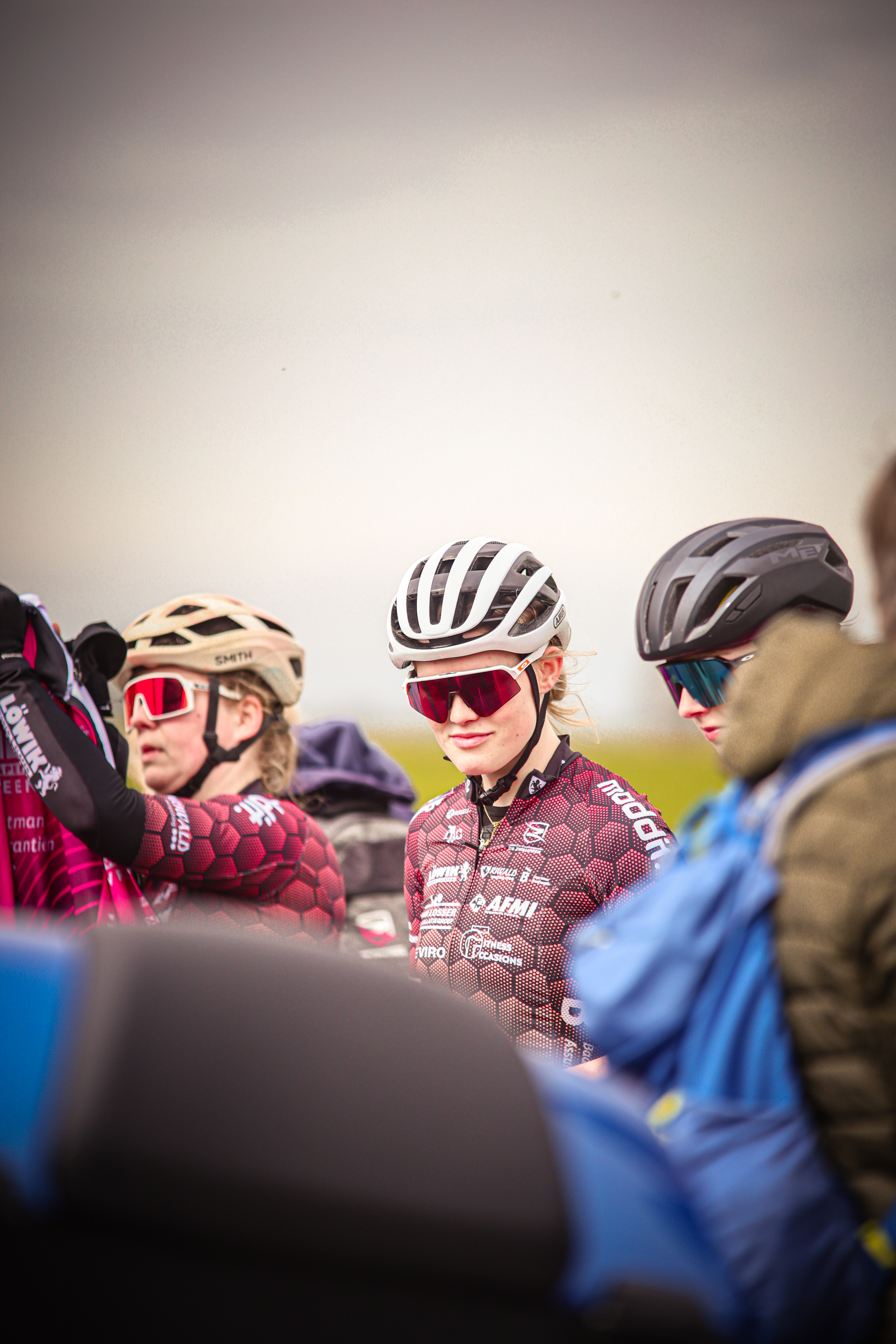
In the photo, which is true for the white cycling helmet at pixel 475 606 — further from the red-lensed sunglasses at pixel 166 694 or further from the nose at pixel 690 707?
the red-lensed sunglasses at pixel 166 694

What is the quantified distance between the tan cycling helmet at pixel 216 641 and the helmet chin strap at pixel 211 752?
76 millimetres

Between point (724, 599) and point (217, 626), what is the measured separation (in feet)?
5.47

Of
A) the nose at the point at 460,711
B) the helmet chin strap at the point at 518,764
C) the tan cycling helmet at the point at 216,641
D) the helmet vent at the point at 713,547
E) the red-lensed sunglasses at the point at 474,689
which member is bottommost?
the helmet chin strap at the point at 518,764

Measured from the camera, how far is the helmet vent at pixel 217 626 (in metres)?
3.44

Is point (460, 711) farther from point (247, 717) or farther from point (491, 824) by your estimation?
point (247, 717)

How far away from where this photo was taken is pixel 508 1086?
805 mm

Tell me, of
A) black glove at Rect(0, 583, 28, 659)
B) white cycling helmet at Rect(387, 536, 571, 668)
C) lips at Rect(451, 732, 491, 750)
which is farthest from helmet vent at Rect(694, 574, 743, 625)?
black glove at Rect(0, 583, 28, 659)

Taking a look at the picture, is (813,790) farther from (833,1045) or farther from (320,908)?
(320,908)

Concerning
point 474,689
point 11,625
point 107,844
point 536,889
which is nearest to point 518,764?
point 474,689

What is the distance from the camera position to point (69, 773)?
9.07 ft

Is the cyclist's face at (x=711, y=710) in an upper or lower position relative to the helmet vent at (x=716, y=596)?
lower

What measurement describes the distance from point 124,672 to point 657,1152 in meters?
2.93

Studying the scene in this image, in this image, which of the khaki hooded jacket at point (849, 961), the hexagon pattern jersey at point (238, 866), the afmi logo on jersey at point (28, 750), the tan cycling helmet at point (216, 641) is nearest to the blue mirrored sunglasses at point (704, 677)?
the hexagon pattern jersey at point (238, 866)

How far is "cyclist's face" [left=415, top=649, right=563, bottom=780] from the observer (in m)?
2.81
